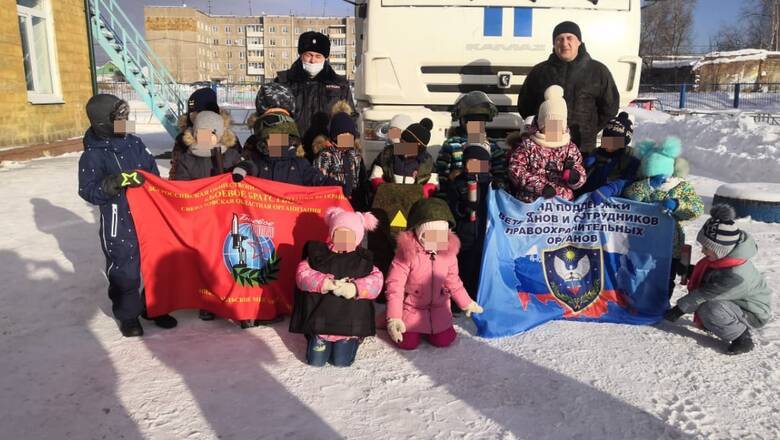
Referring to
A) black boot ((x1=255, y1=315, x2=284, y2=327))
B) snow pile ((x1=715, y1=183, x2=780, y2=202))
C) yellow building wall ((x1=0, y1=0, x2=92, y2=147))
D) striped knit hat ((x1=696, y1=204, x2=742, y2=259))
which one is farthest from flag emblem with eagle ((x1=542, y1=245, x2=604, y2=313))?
yellow building wall ((x1=0, y1=0, x2=92, y2=147))

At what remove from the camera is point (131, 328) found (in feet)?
12.1

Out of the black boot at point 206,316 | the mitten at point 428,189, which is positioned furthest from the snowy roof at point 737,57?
the black boot at point 206,316

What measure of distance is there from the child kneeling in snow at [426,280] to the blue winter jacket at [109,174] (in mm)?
1781

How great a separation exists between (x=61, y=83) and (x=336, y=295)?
12.0 m

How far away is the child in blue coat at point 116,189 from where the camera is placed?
351 cm

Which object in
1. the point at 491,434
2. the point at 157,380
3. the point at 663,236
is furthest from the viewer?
the point at 663,236

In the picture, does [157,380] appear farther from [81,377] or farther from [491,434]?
[491,434]

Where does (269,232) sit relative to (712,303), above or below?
above

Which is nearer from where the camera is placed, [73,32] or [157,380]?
[157,380]

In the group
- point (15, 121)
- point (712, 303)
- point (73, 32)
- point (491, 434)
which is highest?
point (73, 32)

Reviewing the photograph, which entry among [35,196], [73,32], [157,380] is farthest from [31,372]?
[73,32]

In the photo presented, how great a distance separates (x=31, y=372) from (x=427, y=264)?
239 centimetres

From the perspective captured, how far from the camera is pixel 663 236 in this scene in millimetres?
3854

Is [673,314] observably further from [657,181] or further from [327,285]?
[327,285]
